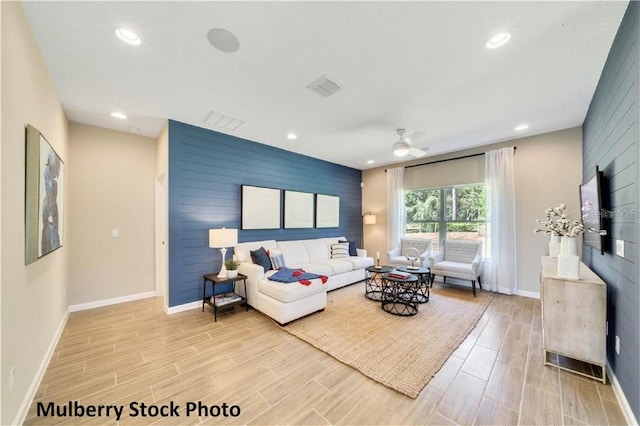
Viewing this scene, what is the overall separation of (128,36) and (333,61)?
5.46 ft

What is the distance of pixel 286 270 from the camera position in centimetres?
393

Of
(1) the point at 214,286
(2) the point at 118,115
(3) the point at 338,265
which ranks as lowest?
(1) the point at 214,286

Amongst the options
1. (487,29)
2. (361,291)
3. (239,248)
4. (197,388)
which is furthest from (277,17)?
(361,291)

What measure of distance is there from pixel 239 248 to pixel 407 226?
4.00 m

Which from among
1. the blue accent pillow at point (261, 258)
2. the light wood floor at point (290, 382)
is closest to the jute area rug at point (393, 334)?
the light wood floor at point (290, 382)

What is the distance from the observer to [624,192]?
191 cm

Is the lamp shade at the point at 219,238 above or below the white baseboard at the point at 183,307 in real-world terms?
above

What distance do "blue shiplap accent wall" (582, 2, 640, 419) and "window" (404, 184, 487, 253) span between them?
2520 millimetres

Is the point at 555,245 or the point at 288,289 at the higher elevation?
the point at 555,245

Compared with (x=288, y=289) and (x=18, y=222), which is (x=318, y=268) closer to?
(x=288, y=289)

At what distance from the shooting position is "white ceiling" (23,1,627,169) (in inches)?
68.4

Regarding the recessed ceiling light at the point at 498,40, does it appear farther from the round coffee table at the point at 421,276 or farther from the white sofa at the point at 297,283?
the white sofa at the point at 297,283

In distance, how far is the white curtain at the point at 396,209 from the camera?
19.7ft

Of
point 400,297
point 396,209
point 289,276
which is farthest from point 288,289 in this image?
point 396,209
